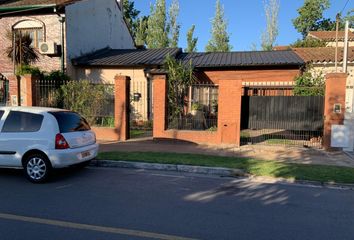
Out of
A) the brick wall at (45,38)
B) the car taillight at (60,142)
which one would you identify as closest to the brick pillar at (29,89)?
the brick wall at (45,38)

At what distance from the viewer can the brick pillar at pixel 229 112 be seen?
11250 mm

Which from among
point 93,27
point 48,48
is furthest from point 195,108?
point 93,27

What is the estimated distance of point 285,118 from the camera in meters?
11.3

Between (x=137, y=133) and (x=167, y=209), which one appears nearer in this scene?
(x=167, y=209)

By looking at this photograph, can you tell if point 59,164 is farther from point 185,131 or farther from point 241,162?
point 185,131

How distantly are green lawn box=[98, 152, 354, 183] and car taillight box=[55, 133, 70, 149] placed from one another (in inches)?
87.8

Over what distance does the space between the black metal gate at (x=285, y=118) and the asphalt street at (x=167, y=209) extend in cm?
487

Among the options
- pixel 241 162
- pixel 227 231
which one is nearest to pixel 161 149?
pixel 241 162

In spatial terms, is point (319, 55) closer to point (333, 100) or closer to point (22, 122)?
point (333, 100)

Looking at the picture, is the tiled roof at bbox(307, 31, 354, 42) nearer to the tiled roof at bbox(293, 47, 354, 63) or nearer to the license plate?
the tiled roof at bbox(293, 47, 354, 63)

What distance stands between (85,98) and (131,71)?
5.17 metres

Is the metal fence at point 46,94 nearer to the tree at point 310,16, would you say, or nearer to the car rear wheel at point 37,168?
the car rear wheel at point 37,168

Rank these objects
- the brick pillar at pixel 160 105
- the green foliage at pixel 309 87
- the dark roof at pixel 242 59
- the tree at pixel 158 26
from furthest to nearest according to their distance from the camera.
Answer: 1. the tree at pixel 158 26
2. the dark roof at pixel 242 59
3. the green foliage at pixel 309 87
4. the brick pillar at pixel 160 105

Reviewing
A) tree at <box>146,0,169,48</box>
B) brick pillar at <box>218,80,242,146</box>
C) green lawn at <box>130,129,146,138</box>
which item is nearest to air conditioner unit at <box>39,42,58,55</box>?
green lawn at <box>130,129,146,138</box>
